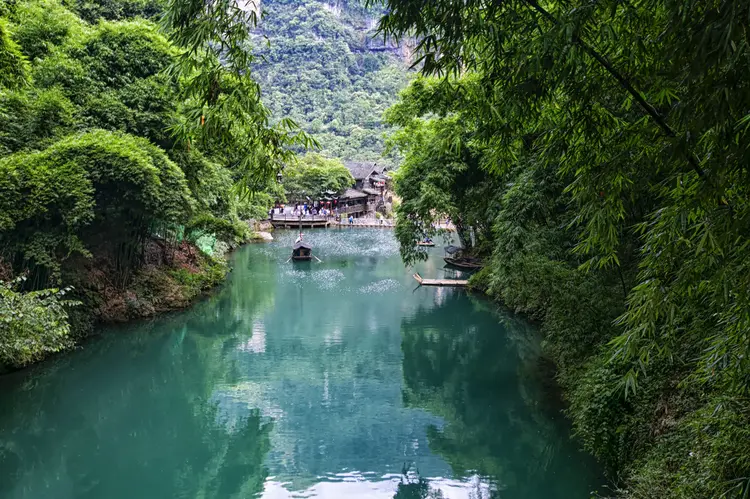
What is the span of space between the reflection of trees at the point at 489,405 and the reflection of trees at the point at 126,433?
3.09 meters

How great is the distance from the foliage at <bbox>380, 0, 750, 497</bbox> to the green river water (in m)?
1.98

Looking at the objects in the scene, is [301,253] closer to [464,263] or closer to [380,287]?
[380,287]

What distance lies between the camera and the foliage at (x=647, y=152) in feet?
7.55

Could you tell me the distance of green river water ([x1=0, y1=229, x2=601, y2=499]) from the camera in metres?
6.97

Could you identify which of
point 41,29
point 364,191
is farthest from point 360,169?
point 41,29

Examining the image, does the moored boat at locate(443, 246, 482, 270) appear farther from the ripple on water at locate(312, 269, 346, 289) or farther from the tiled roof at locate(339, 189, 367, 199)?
the tiled roof at locate(339, 189, 367, 199)

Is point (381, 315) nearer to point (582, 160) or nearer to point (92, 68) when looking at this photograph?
point (92, 68)

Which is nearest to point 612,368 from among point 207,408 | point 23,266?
point 207,408

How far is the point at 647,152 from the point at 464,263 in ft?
59.1

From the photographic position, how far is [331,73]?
225 feet

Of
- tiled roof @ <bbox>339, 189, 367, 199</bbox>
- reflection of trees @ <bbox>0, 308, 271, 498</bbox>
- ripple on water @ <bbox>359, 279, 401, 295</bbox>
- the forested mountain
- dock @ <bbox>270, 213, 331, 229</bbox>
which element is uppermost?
the forested mountain

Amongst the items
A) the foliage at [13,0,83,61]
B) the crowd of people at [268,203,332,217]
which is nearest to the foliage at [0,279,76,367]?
the foliage at [13,0,83,61]

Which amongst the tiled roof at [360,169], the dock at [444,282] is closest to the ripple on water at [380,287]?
the dock at [444,282]

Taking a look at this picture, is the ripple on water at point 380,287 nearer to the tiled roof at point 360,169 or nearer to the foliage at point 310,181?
the foliage at point 310,181
